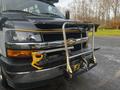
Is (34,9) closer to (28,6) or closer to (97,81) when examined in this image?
(28,6)

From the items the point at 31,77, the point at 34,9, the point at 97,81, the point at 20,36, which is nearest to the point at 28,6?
the point at 34,9

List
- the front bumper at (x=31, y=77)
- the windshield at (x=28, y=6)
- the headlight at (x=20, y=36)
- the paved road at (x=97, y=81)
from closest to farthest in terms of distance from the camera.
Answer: the front bumper at (x=31, y=77)
the headlight at (x=20, y=36)
the paved road at (x=97, y=81)
the windshield at (x=28, y=6)

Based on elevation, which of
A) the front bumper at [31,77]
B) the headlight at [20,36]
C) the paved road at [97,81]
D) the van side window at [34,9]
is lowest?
the paved road at [97,81]

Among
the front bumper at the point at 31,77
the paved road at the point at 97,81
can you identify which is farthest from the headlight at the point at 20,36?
the paved road at the point at 97,81

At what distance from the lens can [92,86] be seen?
165 inches

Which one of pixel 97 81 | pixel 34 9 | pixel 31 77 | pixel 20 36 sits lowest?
pixel 97 81

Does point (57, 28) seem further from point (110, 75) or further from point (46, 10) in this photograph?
point (110, 75)

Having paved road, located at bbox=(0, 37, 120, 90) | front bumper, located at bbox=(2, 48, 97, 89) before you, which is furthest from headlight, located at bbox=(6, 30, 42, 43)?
paved road, located at bbox=(0, 37, 120, 90)

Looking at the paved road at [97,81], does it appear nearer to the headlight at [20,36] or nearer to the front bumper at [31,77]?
the front bumper at [31,77]

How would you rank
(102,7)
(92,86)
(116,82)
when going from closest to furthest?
(92,86) → (116,82) → (102,7)

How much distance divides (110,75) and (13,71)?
9.67ft

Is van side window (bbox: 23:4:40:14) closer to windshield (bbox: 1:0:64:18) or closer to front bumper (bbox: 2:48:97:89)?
windshield (bbox: 1:0:64:18)

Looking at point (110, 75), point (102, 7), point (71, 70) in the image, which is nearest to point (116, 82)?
point (110, 75)

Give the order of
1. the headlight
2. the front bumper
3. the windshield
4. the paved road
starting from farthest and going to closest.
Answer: the windshield
the paved road
the headlight
the front bumper
